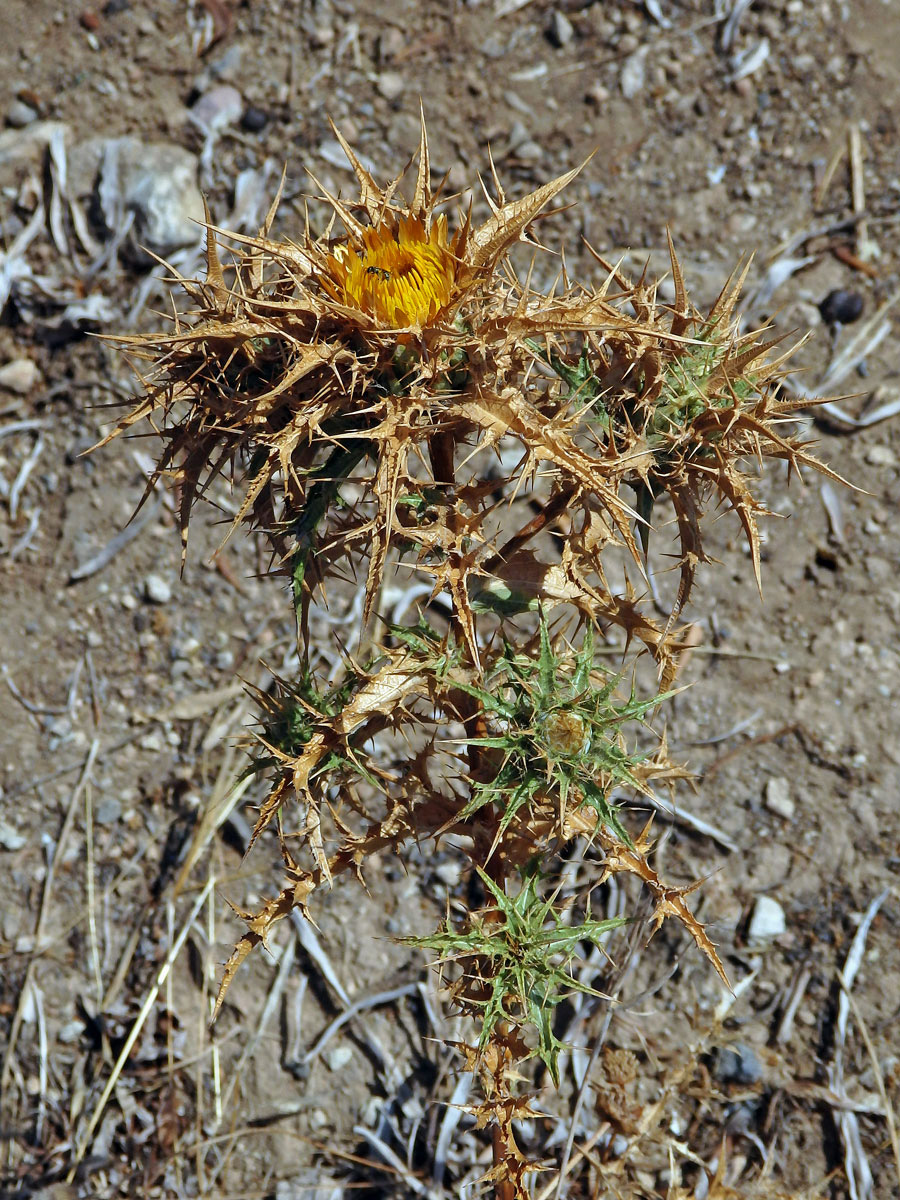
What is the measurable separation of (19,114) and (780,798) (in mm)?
4424

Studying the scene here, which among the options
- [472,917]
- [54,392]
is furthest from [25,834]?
[472,917]

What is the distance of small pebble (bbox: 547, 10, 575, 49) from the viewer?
4.55 m

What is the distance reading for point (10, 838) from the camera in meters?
3.74

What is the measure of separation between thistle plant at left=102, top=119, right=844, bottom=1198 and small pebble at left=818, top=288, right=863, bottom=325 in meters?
2.23

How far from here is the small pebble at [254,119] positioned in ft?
14.8

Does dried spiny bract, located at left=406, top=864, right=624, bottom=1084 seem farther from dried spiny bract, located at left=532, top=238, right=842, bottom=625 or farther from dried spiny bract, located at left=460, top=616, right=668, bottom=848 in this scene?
dried spiny bract, located at left=532, top=238, right=842, bottom=625

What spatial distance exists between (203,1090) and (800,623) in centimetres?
273

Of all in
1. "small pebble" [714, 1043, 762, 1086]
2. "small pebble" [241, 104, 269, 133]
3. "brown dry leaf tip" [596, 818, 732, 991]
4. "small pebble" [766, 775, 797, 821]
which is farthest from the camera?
"small pebble" [241, 104, 269, 133]

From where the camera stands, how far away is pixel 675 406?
2.04 m

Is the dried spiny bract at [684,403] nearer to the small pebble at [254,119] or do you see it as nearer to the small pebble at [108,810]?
the small pebble at [108,810]

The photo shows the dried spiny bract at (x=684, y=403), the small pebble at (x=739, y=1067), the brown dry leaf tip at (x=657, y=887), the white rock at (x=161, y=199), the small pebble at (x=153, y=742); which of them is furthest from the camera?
the white rock at (x=161, y=199)

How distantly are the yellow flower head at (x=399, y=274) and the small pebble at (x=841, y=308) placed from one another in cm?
275

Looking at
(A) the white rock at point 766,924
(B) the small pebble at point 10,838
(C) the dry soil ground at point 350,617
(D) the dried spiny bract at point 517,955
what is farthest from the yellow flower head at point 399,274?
(B) the small pebble at point 10,838

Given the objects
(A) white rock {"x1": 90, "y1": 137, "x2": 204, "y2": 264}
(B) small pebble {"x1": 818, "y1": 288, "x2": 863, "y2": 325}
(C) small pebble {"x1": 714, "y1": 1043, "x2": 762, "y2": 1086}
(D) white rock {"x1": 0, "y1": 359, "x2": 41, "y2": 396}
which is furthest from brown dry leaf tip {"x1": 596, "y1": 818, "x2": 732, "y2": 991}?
(A) white rock {"x1": 90, "y1": 137, "x2": 204, "y2": 264}
